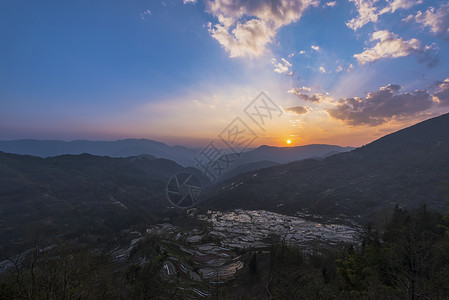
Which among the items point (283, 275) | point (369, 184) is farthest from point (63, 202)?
point (369, 184)

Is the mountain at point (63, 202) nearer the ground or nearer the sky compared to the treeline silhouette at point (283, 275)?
nearer the ground

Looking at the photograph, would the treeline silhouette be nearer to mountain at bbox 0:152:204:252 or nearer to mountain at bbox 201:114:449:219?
mountain at bbox 201:114:449:219

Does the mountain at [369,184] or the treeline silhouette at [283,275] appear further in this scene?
the mountain at [369,184]

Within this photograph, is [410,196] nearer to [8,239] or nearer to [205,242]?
[205,242]

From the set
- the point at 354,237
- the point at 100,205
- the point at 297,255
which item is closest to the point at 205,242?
the point at 297,255

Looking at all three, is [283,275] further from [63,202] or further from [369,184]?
[63,202]

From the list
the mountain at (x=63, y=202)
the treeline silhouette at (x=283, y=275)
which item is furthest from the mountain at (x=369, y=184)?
the treeline silhouette at (x=283, y=275)

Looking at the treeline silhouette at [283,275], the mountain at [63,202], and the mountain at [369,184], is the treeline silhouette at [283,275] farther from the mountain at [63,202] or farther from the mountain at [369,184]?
the mountain at [63,202]
